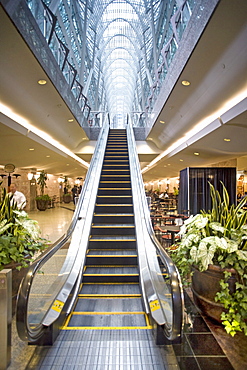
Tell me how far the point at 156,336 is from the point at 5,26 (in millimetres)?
4754

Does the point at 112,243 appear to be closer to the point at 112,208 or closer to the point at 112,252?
the point at 112,252

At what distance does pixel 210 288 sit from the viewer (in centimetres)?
277

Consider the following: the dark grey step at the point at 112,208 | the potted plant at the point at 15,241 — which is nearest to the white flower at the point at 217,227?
the potted plant at the point at 15,241

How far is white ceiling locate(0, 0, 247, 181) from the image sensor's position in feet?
13.7

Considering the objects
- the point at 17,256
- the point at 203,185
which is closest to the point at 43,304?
the point at 17,256

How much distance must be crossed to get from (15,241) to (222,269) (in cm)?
251

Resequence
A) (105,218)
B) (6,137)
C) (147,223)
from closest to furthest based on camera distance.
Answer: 1. (147,223)
2. (105,218)
3. (6,137)

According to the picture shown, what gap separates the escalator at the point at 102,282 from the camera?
2.19 meters

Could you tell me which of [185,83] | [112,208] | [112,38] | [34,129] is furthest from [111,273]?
[112,38]

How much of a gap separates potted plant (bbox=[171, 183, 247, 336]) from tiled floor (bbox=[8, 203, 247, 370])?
0.19 meters

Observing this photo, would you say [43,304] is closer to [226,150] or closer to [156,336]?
[156,336]

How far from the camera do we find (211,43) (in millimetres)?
4484

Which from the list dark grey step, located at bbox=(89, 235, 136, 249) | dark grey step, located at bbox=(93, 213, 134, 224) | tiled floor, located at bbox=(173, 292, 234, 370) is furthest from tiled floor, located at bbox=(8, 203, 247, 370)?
dark grey step, located at bbox=(93, 213, 134, 224)

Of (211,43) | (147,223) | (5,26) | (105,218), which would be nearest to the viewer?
(147,223)
